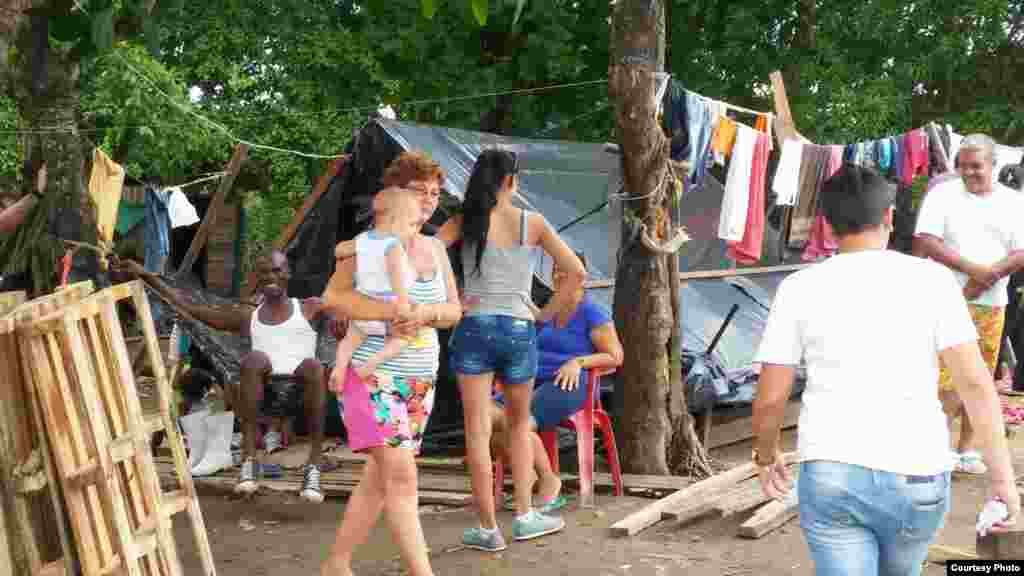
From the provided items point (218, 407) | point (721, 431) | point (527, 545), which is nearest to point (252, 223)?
point (218, 407)

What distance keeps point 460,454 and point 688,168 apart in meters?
2.54

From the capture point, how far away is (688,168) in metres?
7.86

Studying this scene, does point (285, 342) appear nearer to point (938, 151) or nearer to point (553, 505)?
point (553, 505)

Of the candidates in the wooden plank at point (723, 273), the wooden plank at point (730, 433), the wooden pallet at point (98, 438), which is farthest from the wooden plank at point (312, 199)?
the wooden pallet at point (98, 438)

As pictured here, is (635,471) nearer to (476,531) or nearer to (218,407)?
(476,531)

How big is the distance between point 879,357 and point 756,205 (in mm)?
6604

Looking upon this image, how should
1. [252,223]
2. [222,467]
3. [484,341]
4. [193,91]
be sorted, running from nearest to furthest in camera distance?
[484,341], [222,467], [193,91], [252,223]

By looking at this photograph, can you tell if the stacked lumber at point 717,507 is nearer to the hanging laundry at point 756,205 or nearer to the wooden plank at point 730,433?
the wooden plank at point 730,433

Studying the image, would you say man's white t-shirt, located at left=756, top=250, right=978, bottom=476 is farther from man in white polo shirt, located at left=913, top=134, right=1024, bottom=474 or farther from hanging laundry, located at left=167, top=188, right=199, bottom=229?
hanging laundry, located at left=167, top=188, right=199, bottom=229

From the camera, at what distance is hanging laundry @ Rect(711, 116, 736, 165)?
8984mm

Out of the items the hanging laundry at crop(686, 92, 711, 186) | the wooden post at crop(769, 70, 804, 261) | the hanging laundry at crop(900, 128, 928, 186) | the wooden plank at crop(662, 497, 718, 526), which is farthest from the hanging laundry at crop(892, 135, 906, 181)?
the wooden plank at crop(662, 497, 718, 526)

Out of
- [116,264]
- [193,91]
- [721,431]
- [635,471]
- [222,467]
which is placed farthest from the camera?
[193,91]

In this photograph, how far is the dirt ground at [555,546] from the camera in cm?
559

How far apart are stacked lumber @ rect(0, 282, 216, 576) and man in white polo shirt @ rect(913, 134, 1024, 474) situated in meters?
4.17
